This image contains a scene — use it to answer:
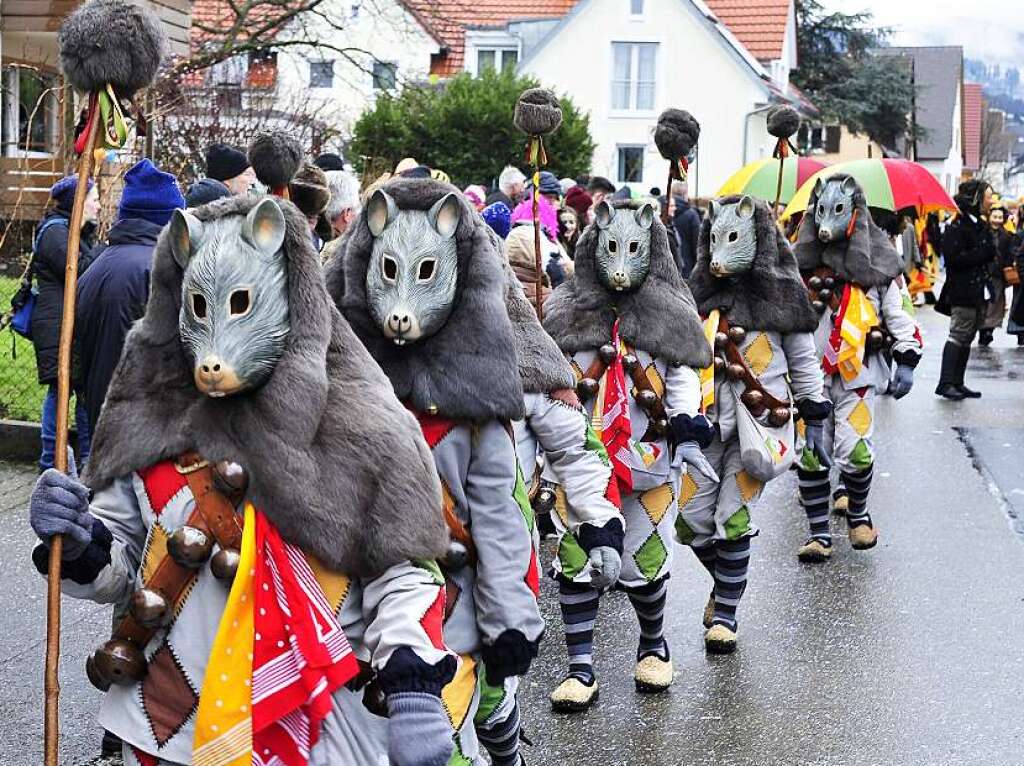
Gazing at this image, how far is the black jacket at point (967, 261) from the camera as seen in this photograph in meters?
14.5

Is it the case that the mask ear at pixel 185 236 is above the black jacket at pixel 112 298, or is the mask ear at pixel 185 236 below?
above

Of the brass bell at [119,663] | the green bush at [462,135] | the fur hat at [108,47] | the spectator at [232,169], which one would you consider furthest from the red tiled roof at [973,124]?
the brass bell at [119,663]

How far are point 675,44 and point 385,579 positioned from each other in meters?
39.0

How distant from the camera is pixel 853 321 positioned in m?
8.42

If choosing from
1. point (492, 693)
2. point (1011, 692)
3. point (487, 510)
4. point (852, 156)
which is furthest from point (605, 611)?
A: point (852, 156)

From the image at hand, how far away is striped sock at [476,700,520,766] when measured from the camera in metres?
4.24

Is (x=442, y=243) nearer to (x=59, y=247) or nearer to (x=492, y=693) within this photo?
(x=492, y=693)

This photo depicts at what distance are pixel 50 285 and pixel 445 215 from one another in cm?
458

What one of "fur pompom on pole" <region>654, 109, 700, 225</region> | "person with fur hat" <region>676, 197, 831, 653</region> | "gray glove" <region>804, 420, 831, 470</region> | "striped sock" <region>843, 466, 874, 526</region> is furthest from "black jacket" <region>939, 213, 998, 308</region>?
"person with fur hat" <region>676, 197, 831, 653</region>

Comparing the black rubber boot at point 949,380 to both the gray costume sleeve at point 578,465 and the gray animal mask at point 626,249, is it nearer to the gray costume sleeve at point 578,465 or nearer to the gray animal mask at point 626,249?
the gray animal mask at point 626,249

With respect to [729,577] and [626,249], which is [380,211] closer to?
[626,249]

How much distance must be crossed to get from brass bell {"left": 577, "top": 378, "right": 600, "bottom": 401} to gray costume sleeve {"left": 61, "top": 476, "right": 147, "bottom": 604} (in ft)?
9.26

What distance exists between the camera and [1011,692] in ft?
19.9

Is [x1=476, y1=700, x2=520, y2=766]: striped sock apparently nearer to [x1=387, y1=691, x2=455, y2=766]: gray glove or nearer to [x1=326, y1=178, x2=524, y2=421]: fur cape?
[x1=326, y1=178, x2=524, y2=421]: fur cape
